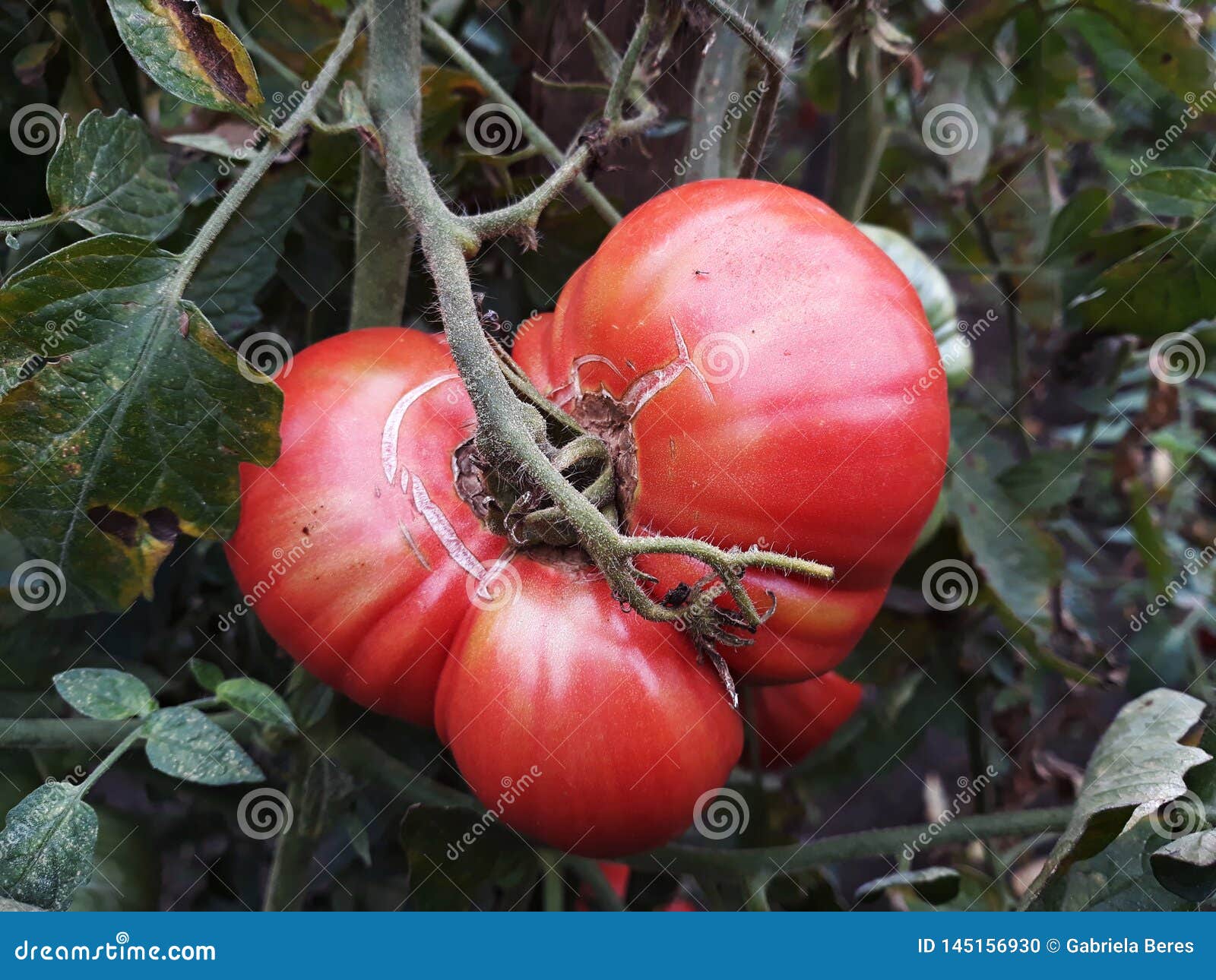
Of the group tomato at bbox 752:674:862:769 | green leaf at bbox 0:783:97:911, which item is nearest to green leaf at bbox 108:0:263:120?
green leaf at bbox 0:783:97:911

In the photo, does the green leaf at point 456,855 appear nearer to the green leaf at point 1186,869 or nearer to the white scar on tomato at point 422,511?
the white scar on tomato at point 422,511

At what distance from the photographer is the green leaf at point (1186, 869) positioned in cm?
68

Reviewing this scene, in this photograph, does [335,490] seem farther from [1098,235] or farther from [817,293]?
[1098,235]

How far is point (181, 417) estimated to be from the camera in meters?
0.72

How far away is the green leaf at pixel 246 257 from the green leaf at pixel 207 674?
30 cm

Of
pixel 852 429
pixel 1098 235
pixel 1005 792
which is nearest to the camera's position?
pixel 852 429

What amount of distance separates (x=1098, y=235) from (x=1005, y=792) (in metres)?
0.78

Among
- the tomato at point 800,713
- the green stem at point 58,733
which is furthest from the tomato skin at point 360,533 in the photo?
the tomato at point 800,713

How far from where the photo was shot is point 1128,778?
0.76m

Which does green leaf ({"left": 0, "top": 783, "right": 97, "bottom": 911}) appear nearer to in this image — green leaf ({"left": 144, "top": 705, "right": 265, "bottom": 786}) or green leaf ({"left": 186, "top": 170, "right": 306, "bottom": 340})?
green leaf ({"left": 144, "top": 705, "right": 265, "bottom": 786})

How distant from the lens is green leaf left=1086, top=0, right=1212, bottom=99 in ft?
3.28

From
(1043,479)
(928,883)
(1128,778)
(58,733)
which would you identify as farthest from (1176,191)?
(58,733)

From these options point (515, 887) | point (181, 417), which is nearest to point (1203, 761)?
point (515, 887)

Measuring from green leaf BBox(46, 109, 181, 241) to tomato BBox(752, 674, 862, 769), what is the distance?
727 millimetres
